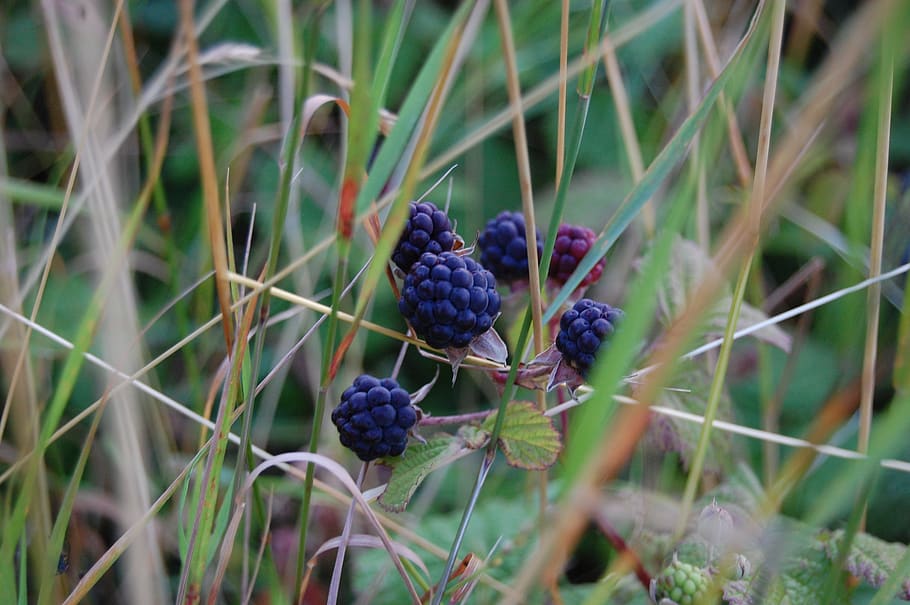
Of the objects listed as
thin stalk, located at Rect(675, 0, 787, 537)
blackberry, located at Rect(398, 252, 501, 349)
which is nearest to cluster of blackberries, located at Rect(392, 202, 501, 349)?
blackberry, located at Rect(398, 252, 501, 349)

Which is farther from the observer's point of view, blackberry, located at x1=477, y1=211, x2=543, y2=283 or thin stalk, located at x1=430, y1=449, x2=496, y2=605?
blackberry, located at x1=477, y1=211, x2=543, y2=283

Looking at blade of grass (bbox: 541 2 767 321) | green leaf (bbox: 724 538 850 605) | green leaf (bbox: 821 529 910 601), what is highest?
blade of grass (bbox: 541 2 767 321)

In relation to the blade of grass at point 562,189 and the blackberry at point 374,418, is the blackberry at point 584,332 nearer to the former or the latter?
the blade of grass at point 562,189

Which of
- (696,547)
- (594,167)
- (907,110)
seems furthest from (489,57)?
(696,547)

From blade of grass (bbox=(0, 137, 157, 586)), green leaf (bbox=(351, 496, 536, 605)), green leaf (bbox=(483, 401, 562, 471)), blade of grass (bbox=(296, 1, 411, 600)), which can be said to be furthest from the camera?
green leaf (bbox=(351, 496, 536, 605))

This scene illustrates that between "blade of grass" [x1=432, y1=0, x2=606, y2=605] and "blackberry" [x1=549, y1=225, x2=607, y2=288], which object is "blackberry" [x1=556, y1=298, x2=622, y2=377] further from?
"blackberry" [x1=549, y1=225, x2=607, y2=288]
